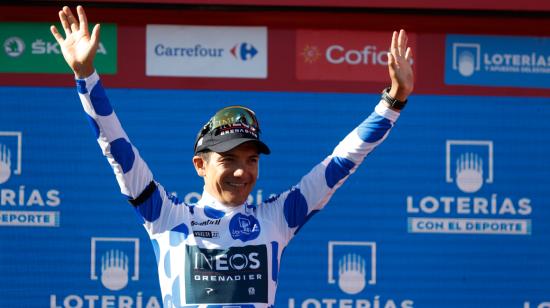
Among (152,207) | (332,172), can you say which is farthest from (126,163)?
(332,172)

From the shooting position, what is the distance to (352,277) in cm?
520

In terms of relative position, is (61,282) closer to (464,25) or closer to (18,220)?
(18,220)

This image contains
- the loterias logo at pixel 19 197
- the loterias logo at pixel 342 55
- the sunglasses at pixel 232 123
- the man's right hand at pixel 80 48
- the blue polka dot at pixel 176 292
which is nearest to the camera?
the man's right hand at pixel 80 48

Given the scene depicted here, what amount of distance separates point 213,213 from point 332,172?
16.8 inches

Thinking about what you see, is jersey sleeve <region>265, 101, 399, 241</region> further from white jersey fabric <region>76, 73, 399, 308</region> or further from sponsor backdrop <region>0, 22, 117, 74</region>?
sponsor backdrop <region>0, 22, 117, 74</region>

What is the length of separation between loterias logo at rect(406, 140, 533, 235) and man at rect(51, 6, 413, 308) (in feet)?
6.14

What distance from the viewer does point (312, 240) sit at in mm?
5219

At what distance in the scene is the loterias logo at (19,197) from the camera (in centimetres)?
515

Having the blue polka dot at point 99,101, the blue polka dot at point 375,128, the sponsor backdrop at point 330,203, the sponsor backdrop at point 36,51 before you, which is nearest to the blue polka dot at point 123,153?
the blue polka dot at point 99,101

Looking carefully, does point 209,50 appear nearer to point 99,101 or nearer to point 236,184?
point 236,184

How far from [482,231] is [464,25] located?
3.57ft

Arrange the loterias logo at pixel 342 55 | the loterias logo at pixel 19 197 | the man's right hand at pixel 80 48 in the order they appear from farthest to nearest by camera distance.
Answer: the loterias logo at pixel 342 55 < the loterias logo at pixel 19 197 < the man's right hand at pixel 80 48

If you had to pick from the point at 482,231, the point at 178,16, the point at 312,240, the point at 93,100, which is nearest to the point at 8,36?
the point at 178,16

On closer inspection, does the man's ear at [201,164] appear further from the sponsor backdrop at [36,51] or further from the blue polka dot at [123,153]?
the sponsor backdrop at [36,51]
